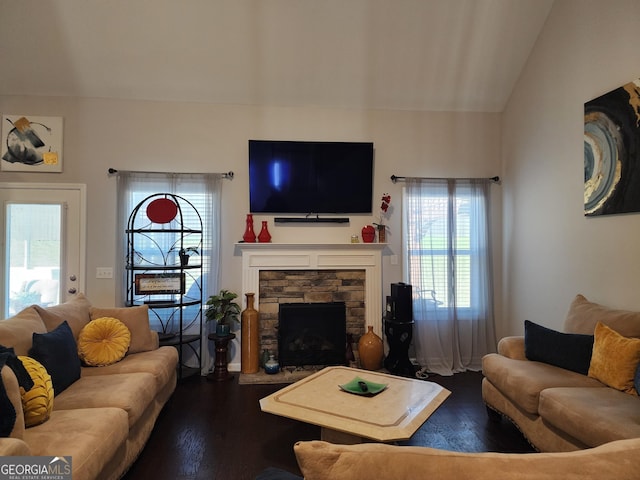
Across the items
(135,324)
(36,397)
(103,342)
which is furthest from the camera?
(135,324)

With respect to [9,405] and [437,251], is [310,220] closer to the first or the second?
[437,251]

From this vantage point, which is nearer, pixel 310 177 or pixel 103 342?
pixel 103 342

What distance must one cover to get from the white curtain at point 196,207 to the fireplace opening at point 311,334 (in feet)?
2.74

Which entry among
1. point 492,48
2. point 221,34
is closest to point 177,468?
point 221,34

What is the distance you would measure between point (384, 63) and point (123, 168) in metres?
3.06

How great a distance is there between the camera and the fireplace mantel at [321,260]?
13.6 ft

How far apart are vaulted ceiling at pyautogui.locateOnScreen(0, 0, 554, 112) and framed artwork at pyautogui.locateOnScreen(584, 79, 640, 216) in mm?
1390

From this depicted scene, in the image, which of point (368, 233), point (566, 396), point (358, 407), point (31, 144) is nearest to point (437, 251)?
point (368, 233)

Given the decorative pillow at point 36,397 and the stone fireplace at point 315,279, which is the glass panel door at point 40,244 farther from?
the decorative pillow at point 36,397

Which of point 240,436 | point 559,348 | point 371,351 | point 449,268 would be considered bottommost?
point 240,436

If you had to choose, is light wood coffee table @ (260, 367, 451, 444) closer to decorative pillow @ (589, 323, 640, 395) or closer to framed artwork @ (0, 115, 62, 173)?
decorative pillow @ (589, 323, 640, 395)

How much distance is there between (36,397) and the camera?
1.81 metres

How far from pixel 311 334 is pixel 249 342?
671mm

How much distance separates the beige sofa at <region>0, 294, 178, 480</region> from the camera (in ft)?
5.31
